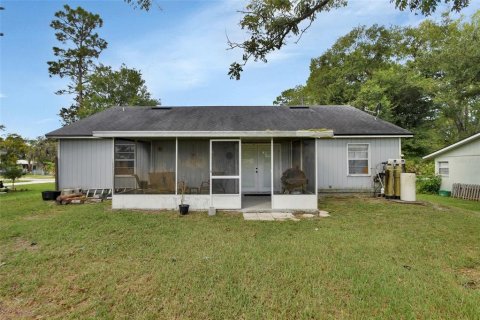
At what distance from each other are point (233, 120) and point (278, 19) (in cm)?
631

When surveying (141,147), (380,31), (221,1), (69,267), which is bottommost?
(69,267)

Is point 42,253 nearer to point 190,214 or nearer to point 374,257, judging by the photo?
point 190,214

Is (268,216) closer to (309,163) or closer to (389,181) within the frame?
(309,163)

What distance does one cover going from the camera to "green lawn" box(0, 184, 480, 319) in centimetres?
281

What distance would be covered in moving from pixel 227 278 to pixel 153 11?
22.0ft

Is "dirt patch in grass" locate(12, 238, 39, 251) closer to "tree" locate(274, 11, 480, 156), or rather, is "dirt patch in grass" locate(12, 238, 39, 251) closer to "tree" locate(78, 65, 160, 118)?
"tree" locate(274, 11, 480, 156)

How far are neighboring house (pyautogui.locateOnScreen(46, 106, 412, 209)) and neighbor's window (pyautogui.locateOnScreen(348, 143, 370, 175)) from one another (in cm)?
4

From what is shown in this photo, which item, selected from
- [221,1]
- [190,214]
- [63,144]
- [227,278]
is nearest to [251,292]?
[227,278]

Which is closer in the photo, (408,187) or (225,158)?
(225,158)

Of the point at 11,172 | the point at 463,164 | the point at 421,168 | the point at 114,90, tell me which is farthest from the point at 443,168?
the point at 114,90

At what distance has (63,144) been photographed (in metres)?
11.2

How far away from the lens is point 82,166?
36.7 ft

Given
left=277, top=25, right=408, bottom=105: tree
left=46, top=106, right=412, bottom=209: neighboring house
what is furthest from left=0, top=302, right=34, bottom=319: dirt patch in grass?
left=277, top=25, right=408, bottom=105: tree

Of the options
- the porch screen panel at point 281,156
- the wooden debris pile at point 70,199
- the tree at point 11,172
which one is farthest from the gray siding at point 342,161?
the tree at point 11,172
